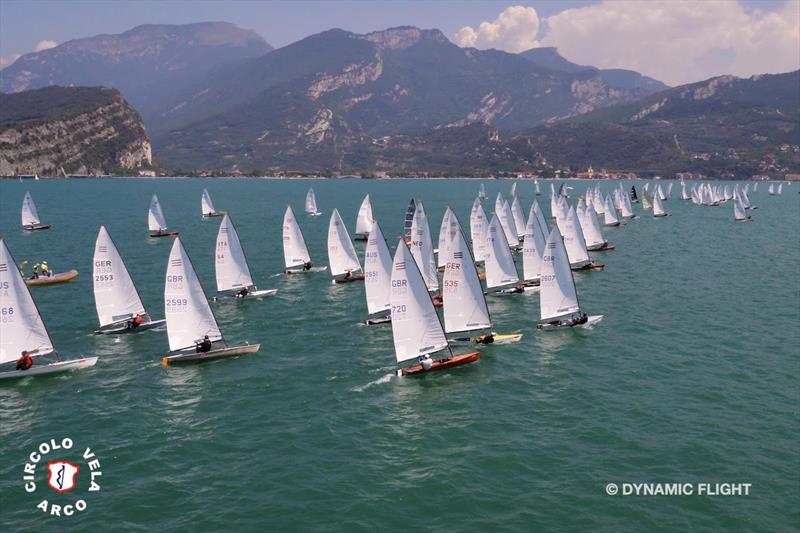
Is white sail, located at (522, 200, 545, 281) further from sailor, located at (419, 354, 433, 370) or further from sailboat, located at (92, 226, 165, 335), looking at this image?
sailboat, located at (92, 226, 165, 335)

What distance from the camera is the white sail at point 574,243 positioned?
92.6 m

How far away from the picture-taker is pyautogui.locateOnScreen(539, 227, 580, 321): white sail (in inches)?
2431

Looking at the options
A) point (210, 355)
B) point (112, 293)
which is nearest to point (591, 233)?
point (210, 355)

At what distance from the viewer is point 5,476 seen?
34531mm

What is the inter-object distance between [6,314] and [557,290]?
4720 cm

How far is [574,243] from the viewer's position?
9362cm

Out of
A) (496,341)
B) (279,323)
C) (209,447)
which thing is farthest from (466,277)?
(209,447)

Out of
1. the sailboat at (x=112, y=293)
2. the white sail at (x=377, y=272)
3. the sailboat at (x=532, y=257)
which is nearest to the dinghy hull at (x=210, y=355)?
the sailboat at (x=112, y=293)

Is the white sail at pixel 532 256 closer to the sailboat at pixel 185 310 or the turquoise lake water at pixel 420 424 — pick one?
the turquoise lake water at pixel 420 424

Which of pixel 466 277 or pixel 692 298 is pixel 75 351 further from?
pixel 692 298

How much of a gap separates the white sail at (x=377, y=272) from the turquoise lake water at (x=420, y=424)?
10.3 feet

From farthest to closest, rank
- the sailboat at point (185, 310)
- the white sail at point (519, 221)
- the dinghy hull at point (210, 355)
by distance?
the white sail at point (519, 221) < the sailboat at point (185, 310) < the dinghy hull at point (210, 355)

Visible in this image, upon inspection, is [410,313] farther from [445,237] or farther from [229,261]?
[229,261]

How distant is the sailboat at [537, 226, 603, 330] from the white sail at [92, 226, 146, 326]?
39.3 meters
